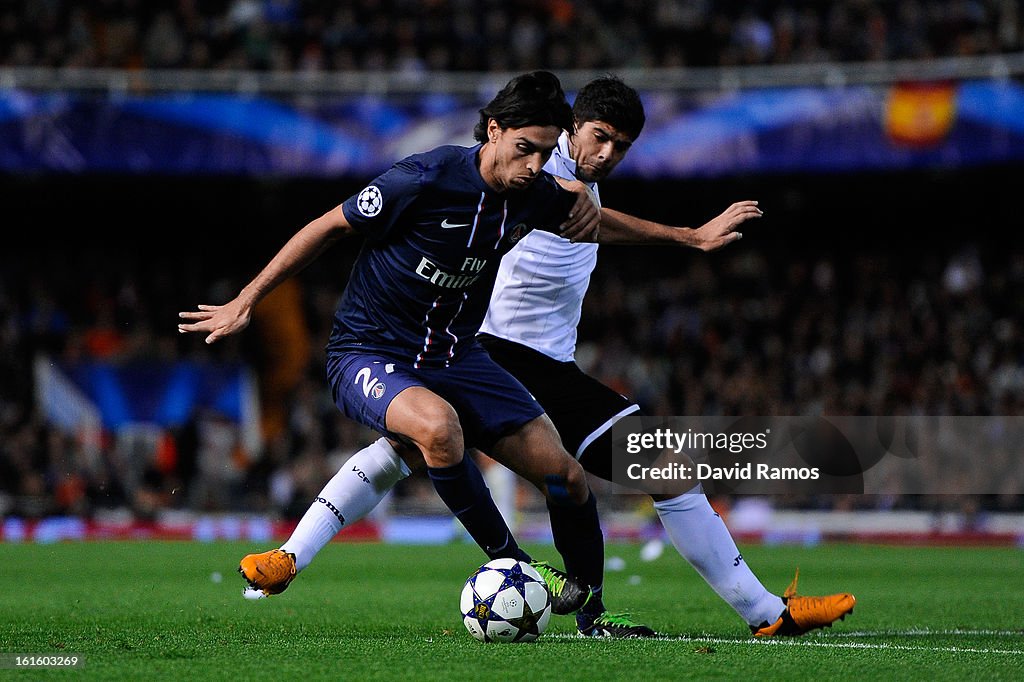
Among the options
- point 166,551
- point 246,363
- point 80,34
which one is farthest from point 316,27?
point 166,551

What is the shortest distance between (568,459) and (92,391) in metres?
15.5

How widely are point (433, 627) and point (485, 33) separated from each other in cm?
1437

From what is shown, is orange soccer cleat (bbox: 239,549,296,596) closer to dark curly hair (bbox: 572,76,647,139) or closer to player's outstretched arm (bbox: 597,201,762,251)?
player's outstretched arm (bbox: 597,201,762,251)

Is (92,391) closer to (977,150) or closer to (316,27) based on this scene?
(316,27)

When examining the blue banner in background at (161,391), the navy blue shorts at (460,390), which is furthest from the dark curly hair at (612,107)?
the blue banner in background at (161,391)

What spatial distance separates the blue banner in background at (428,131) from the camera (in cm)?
1781

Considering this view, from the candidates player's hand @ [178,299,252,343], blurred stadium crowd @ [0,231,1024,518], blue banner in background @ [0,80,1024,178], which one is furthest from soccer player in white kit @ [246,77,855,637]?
blue banner in background @ [0,80,1024,178]

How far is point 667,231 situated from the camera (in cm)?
577

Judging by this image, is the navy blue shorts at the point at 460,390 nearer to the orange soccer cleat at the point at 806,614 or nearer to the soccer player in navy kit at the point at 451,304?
the soccer player in navy kit at the point at 451,304

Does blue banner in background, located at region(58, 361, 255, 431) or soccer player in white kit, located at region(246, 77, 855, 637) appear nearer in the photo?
soccer player in white kit, located at region(246, 77, 855, 637)

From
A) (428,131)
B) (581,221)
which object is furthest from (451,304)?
(428,131)

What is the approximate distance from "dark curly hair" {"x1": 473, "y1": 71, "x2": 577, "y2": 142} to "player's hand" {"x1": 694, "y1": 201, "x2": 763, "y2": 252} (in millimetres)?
820

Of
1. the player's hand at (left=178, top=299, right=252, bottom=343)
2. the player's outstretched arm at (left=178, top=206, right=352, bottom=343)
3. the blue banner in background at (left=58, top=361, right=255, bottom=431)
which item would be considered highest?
the player's outstretched arm at (left=178, top=206, right=352, bottom=343)

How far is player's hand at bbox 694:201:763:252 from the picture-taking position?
571 cm
